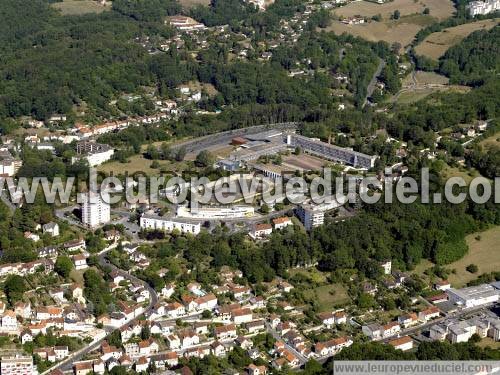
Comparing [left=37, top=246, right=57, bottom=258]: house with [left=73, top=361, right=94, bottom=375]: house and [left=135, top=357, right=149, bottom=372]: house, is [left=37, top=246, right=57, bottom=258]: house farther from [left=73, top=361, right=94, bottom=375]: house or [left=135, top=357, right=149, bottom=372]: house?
[left=135, top=357, right=149, bottom=372]: house

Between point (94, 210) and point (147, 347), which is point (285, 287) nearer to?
point (147, 347)

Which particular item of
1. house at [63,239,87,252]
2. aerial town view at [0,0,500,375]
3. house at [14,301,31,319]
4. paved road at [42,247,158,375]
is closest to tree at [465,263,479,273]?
aerial town view at [0,0,500,375]

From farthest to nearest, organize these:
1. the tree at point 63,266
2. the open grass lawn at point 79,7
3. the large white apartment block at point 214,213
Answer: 1. the open grass lawn at point 79,7
2. the large white apartment block at point 214,213
3. the tree at point 63,266

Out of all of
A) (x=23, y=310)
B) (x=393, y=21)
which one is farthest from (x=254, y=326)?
(x=393, y=21)

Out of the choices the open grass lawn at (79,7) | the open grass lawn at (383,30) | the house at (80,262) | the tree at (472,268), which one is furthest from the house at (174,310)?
the open grass lawn at (79,7)

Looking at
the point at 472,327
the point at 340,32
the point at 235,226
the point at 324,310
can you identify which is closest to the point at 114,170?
the point at 235,226

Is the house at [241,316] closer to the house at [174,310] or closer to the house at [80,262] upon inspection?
the house at [174,310]

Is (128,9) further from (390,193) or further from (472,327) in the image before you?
(472,327)
